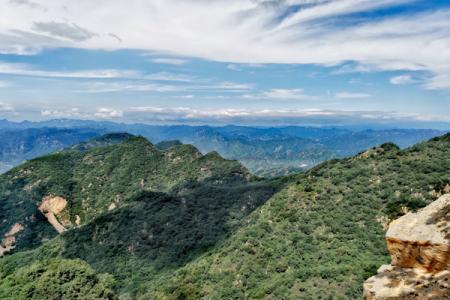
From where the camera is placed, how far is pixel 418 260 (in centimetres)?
1930

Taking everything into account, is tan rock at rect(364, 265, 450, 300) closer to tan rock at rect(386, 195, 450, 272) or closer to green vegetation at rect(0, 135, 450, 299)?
tan rock at rect(386, 195, 450, 272)

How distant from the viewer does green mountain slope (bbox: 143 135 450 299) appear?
82.8 metres

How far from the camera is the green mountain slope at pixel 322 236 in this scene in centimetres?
8275

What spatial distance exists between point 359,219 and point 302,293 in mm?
28598

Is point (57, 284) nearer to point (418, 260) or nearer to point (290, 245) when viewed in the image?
point (290, 245)

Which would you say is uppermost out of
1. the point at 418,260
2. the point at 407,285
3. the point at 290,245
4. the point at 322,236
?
the point at 418,260

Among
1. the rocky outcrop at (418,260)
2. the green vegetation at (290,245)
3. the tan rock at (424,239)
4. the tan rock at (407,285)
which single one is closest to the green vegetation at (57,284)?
the green vegetation at (290,245)

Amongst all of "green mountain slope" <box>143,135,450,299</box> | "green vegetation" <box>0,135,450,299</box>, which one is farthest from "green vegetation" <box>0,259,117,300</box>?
"green mountain slope" <box>143,135,450,299</box>

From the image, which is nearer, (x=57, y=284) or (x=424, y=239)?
(x=424, y=239)

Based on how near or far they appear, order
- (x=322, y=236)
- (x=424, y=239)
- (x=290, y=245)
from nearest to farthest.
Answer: (x=424, y=239)
(x=322, y=236)
(x=290, y=245)

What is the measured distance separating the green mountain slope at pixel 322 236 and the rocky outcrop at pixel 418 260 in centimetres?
5763

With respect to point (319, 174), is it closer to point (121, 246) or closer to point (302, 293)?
point (302, 293)

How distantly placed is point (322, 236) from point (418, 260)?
3253 inches

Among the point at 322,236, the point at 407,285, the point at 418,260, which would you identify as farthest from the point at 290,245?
the point at 407,285
